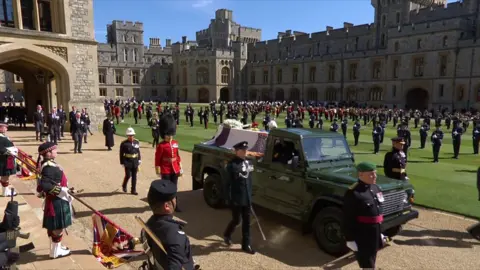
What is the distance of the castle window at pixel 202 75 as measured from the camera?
68.2 metres

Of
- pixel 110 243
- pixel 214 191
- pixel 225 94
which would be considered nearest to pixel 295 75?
pixel 225 94

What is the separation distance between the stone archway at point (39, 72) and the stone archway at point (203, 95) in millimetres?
44744

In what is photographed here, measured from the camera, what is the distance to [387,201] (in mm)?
5348

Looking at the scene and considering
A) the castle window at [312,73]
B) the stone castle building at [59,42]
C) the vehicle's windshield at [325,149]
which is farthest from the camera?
the castle window at [312,73]

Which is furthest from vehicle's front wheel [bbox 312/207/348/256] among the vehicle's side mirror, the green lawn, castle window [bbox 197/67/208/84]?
castle window [bbox 197/67/208/84]

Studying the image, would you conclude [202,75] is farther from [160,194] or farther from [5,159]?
[160,194]

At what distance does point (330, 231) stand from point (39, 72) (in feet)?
76.1

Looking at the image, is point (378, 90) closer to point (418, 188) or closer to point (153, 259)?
point (418, 188)

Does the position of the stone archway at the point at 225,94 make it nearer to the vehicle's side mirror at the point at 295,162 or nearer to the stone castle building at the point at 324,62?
the stone castle building at the point at 324,62

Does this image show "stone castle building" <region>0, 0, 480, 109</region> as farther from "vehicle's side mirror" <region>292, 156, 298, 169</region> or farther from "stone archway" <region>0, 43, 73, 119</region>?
"vehicle's side mirror" <region>292, 156, 298, 169</region>

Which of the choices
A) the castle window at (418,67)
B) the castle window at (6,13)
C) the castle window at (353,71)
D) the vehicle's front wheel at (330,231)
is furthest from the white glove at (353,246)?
the castle window at (353,71)

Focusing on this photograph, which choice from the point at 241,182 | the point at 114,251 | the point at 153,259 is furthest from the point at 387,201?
the point at 114,251

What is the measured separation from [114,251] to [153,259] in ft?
8.07

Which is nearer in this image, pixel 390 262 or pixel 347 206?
pixel 347 206
